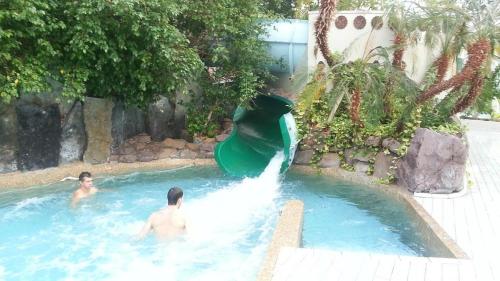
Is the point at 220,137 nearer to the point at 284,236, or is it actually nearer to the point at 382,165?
the point at 382,165

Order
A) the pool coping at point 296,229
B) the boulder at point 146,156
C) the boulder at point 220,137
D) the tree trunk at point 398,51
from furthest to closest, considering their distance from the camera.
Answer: the boulder at point 220,137
the boulder at point 146,156
the tree trunk at point 398,51
the pool coping at point 296,229

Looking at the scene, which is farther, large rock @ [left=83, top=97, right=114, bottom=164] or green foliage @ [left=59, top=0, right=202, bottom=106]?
large rock @ [left=83, top=97, right=114, bottom=164]

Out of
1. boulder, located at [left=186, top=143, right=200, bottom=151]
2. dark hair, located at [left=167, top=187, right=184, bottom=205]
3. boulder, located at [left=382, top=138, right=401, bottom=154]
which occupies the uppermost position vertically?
dark hair, located at [left=167, top=187, right=184, bottom=205]

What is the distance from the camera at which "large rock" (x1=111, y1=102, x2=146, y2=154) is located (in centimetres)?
964

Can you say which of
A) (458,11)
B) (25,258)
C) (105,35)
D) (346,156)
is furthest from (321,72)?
(25,258)

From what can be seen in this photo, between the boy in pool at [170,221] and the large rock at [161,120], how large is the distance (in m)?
4.69

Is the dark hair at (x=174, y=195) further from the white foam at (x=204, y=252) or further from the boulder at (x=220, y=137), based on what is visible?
the boulder at (x=220, y=137)

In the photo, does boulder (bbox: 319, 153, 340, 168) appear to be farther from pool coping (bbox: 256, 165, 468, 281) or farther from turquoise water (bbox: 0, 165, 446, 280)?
pool coping (bbox: 256, 165, 468, 281)

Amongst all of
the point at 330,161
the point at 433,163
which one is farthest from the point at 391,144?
the point at 330,161

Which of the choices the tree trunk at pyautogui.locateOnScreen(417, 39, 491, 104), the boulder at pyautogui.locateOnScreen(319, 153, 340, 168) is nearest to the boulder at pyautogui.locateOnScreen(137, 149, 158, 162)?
the boulder at pyautogui.locateOnScreen(319, 153, 340, 168)

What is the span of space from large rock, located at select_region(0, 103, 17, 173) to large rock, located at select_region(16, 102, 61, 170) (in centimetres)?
8

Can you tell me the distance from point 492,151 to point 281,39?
542cm

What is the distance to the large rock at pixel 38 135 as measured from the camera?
27.9 feet

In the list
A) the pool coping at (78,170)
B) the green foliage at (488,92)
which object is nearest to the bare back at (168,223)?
the pool coping at (78,170)
